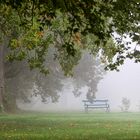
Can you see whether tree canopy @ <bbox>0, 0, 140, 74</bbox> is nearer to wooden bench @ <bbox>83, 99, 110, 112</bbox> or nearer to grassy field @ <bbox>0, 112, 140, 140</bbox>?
grassy field @ <bbox>0, 112, 140, 140</bbox>

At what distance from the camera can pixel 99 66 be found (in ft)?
249

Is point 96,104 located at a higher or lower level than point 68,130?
higher

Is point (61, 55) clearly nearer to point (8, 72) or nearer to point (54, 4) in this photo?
point (54, 4)

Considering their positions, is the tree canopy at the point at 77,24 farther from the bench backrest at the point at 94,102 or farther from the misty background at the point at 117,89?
the misty background at the point at 117,89

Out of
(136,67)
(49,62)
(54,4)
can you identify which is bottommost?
(54,4)

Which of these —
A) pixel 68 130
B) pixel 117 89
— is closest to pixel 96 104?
pixel 68 130

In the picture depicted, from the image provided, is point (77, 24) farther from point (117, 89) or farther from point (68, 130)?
point (117, 89)

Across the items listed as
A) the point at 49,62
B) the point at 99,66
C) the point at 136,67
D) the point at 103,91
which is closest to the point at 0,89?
the point at 49,62

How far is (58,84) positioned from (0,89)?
23.2m

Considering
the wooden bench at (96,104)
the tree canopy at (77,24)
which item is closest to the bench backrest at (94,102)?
the wooden bench at (96,104)

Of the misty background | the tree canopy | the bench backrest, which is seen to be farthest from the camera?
the misty background

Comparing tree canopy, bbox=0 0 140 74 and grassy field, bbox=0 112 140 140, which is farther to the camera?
grassy field, bbox=0 112 140 140

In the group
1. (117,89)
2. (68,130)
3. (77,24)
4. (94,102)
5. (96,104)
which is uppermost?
(117,89)

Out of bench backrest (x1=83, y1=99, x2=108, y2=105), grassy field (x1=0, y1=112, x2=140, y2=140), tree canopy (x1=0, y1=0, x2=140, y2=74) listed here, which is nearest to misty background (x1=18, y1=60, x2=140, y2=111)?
bench backrest (x1=83, y1=99, x2=108, y2=105)
